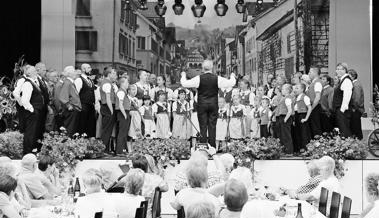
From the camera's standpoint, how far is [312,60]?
18.6m

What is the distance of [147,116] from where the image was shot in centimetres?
1523

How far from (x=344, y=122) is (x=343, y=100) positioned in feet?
1.38

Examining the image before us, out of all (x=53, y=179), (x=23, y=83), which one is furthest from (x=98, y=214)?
(x=23, y=83)

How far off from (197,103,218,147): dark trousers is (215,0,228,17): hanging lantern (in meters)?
6.62

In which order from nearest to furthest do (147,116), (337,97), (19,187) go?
(19,187) < (337,97) < (147,116)

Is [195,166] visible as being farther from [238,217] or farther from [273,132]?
[273,132]

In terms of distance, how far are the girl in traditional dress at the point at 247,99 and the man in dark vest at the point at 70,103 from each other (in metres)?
3.81

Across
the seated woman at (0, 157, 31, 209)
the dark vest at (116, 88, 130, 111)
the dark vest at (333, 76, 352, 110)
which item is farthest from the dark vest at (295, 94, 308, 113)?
the seated woman at (0, 157, 31, 209)

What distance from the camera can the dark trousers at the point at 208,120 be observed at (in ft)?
42.8

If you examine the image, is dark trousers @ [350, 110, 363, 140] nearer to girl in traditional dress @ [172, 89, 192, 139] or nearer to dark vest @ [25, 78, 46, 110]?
girl in traditional dress @ [172, 89, 192, 139]

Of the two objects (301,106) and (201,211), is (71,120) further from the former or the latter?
(201,211)

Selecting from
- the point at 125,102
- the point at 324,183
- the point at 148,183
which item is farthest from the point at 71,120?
the point at 324,183

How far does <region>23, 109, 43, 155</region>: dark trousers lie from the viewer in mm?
12898

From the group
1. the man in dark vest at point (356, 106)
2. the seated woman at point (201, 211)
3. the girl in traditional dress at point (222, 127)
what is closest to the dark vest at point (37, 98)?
the girl in traditional dress at point (222, 127)
